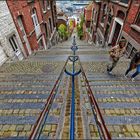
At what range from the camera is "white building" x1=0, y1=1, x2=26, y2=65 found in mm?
7336

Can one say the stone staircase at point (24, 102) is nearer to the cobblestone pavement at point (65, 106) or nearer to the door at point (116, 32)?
the cobblestone pavement at point (65, 106)

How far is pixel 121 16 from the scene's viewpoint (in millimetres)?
10688

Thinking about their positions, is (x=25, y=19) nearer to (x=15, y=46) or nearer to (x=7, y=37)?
(x=15, y=46)

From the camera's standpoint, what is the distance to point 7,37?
779 cm

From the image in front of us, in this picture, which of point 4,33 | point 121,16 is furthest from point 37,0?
point 121,16

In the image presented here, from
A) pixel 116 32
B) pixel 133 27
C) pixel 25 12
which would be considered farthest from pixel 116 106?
pixel 25 12

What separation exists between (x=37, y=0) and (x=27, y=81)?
38.6 feet

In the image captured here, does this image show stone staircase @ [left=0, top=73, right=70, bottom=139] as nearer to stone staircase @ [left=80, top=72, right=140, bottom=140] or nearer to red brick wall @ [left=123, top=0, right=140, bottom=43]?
stone staircase @ [left=80, top=72, right=140, bottom=140]

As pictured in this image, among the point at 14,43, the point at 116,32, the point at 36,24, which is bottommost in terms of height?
the point at 116,32

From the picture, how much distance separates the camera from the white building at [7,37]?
289 inches

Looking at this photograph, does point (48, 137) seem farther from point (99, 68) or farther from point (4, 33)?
point (4, 33)

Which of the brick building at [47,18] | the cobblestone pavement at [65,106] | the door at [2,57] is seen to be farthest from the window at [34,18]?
the cobblestone pavement at [65,106]

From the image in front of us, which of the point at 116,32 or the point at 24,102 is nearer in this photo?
the point at 24,102

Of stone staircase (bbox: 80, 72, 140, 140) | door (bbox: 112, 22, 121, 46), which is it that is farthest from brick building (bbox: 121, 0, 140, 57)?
stone staircase (bbox: 80, 72, 140, 140)
